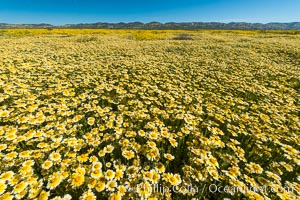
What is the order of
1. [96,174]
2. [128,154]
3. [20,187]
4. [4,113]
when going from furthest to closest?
[4,113] < [128,154] < [96,174] < [20,187]

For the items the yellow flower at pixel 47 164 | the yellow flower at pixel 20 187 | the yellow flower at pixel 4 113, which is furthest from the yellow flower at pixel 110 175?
the yellow flower at pixel 4 113

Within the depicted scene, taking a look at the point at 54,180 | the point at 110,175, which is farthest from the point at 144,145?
the point at 54,180

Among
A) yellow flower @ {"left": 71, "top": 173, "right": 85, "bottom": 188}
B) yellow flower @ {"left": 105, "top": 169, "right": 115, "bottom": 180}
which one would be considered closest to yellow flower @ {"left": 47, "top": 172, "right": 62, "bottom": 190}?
yellow flower @ {"left": 71, "top": 173, "right": 85, "bottom": 188}

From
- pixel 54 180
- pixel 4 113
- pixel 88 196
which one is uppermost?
pixel 4 113

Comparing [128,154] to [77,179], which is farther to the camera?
[128,154]

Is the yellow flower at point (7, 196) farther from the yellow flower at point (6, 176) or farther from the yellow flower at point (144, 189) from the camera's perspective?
the yellow flower at point (144, 189)

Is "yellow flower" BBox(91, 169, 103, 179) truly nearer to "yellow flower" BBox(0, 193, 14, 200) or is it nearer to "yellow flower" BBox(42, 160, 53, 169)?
"yellow flower" BBox(42, 160, 53, 169)

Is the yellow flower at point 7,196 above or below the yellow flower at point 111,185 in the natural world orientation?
above

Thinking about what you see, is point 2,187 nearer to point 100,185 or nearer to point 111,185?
point 100,185

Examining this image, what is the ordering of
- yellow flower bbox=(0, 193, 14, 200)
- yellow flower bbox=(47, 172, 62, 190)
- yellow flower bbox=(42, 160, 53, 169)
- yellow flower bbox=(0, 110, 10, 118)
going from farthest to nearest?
yellow flower bbox=(0, 110, 10, 118), yellow flower bbox=(42, 160, 53, 169), yellow flower bbox=(47, 172, 62, 190), yellow flower bbox=(0, 193, 14, 200)

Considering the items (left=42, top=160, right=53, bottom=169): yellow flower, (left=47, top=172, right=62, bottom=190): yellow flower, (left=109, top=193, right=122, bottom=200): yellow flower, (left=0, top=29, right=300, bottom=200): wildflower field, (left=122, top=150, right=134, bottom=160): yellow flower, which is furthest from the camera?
(left=122, top=150, right=134, bottom=160): yellow flower

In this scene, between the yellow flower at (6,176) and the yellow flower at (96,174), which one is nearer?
the yellow flower at (6,176)

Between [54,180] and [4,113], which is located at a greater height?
[4,113]

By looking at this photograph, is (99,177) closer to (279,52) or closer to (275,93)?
(275,93)
